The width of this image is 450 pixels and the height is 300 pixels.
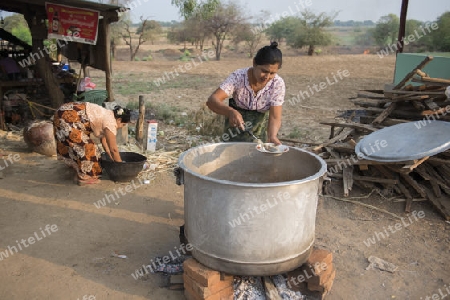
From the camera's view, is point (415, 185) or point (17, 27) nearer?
point (415, 185)

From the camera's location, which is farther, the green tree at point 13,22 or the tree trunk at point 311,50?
the tree trunk at point 311,50

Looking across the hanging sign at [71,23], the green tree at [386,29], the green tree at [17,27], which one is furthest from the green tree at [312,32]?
the hanging sign at [71,23]

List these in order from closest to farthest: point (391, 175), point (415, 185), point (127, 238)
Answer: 1. point (127, 238)
2. point (415, 185)
3. point (391, 175)

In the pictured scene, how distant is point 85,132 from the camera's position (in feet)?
15.5

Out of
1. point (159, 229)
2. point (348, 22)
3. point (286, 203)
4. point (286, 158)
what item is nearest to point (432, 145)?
point (286, 158)

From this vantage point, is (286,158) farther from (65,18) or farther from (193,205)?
(65,18)

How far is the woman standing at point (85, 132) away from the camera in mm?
4574

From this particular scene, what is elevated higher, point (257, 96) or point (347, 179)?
point (257, 96)

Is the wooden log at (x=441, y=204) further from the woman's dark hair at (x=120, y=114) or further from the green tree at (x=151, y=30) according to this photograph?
the green tree at (x=151, y=30)

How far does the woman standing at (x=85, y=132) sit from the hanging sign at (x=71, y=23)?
241 cm

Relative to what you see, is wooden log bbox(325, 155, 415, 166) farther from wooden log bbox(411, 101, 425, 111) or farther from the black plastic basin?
the black plastic basin

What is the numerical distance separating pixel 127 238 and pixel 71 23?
4532 millimetres

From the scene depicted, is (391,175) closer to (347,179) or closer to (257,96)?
(347,179)

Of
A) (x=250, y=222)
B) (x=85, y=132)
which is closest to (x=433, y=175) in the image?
(x=250, y=222)
